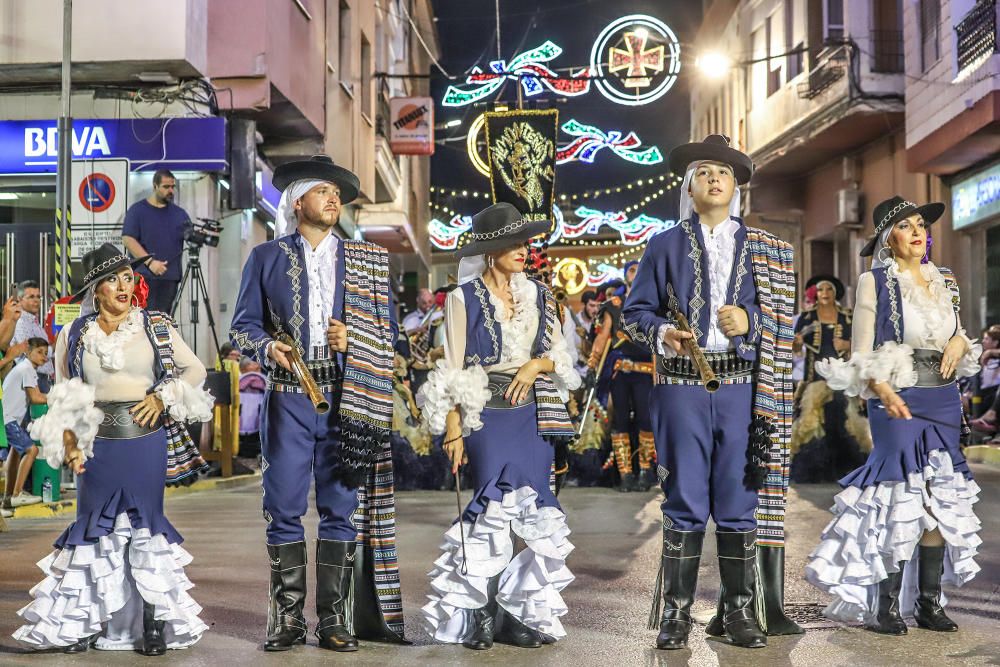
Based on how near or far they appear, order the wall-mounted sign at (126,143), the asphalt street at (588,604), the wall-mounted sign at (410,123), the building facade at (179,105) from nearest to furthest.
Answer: the asphalt street at (588,604), the building facade at (179,105), the wall-mounted sign at (126,143), the wall-mounted sign at (410,123)

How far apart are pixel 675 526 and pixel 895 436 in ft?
4.33

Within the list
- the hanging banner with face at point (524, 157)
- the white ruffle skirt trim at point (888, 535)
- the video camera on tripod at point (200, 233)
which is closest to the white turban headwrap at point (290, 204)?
the white ruffle skirt trim at point (888, 535)

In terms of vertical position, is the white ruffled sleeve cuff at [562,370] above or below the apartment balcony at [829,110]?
below

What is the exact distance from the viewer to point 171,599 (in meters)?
6.79

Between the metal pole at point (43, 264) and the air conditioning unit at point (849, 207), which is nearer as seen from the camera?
the metal pole at point (43, 264)

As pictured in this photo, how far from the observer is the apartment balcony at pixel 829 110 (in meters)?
25.1

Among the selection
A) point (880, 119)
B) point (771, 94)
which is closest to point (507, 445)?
point (880, 119)

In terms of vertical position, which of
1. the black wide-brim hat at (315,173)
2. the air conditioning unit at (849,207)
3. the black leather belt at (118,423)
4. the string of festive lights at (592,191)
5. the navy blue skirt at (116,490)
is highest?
the string of festive lights at (592,191)

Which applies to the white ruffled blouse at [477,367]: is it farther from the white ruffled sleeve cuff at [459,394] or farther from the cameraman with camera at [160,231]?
the cameraman with camera at [160,231]

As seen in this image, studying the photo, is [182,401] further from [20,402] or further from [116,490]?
[20,402]

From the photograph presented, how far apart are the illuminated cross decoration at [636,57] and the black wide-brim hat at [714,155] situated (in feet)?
62.5

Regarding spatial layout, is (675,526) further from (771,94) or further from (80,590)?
(771,94)

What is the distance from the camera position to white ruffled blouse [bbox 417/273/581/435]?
22.3 ft

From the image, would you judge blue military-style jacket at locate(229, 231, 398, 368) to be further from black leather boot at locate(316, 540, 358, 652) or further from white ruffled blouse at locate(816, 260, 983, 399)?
white ruffled blouse at locate(816, 260, 983, 399)
